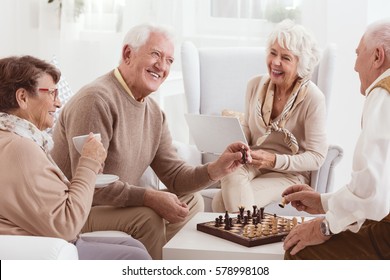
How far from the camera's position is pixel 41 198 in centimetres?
188

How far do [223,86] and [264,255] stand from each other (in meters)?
1.94

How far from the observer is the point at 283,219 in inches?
98.0

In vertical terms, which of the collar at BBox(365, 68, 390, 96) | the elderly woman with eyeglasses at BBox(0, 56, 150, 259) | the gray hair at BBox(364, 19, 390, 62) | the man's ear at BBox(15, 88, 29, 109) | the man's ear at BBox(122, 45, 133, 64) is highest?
the gray hair at BBox(364, 19, 390, 62)

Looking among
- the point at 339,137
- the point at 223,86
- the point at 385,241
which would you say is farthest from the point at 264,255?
the point at 339,137

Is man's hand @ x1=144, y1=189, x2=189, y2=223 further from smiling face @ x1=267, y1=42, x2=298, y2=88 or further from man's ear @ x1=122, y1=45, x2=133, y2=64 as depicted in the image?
smiling face @ x1=267, y1=42, x2=298, y2=88

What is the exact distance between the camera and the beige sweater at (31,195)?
184 centimetres

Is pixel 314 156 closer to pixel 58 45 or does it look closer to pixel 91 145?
pixel 91 145

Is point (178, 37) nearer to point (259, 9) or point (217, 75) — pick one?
point (259, 9)

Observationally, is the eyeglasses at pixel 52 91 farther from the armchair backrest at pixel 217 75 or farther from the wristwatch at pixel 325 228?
the armchair backrest at pixel 217 75

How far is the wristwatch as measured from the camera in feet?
6.64

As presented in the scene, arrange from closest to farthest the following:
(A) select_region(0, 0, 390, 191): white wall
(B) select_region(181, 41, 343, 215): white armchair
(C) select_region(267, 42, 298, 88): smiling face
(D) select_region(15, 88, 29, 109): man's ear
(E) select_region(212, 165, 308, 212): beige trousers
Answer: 1. (D) select_region(15, 88, 29, 109): man's ear
2. (E) select_region(212, 165, 308, 212): beige trousers
3. (C) select_region(267, 42, 298, 88): smiling face
4. (B) select_region(181, 41, 343, 215): white armchair
5. (A) select_region(0, 0, 390, 191): white wall

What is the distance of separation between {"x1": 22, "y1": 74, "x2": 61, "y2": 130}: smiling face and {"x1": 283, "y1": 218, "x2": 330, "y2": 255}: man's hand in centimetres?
85

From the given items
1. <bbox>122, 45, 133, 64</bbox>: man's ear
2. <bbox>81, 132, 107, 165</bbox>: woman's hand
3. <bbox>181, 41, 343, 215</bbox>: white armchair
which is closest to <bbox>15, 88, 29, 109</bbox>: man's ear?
<bbox>81, 132, 107, 165</bbox>: woman's hand

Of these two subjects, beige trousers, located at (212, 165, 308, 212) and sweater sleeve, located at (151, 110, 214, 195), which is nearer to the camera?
sweater sleeve, located at (151, 110, 214, 195)
